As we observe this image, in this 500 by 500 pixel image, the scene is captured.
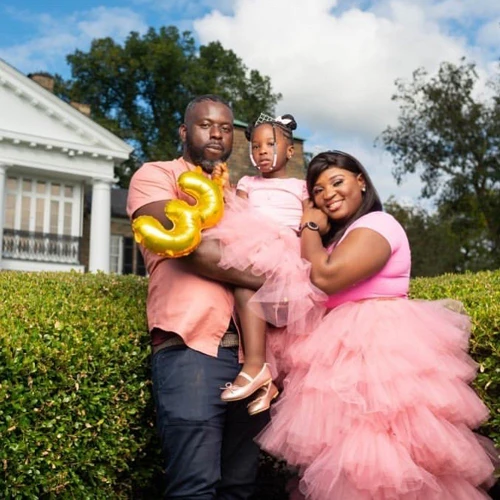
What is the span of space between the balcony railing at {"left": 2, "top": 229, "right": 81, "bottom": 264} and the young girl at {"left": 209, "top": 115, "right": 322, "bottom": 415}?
21036 millimetres

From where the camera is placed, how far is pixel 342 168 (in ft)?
10.2

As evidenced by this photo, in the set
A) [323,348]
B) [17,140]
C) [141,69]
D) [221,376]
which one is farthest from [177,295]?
[141,69]

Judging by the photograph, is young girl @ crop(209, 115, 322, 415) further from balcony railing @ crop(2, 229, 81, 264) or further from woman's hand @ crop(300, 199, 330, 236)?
balcony railing @ crop(2, 229, 81, 264)

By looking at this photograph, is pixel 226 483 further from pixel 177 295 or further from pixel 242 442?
pixel 177 295

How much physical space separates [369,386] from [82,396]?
1.35 meters

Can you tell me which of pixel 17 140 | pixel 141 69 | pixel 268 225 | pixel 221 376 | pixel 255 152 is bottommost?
pixel 221 376

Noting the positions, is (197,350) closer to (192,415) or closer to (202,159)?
(192,415)

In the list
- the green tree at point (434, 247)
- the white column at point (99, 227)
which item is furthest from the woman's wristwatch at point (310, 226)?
the green tree at point (434, 247)

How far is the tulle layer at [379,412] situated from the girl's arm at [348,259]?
0.17 meters

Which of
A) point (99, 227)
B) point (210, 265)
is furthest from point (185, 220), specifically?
point (99, 227)

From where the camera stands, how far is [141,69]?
1481 inches

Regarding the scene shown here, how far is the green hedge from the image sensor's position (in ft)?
9.38

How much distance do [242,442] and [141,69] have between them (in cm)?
3691

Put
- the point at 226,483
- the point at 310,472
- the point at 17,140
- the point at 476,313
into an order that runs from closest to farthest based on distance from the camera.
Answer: the point at 310,472 → the point at 226,483 → the point at 476,313 → the point at 17,140
